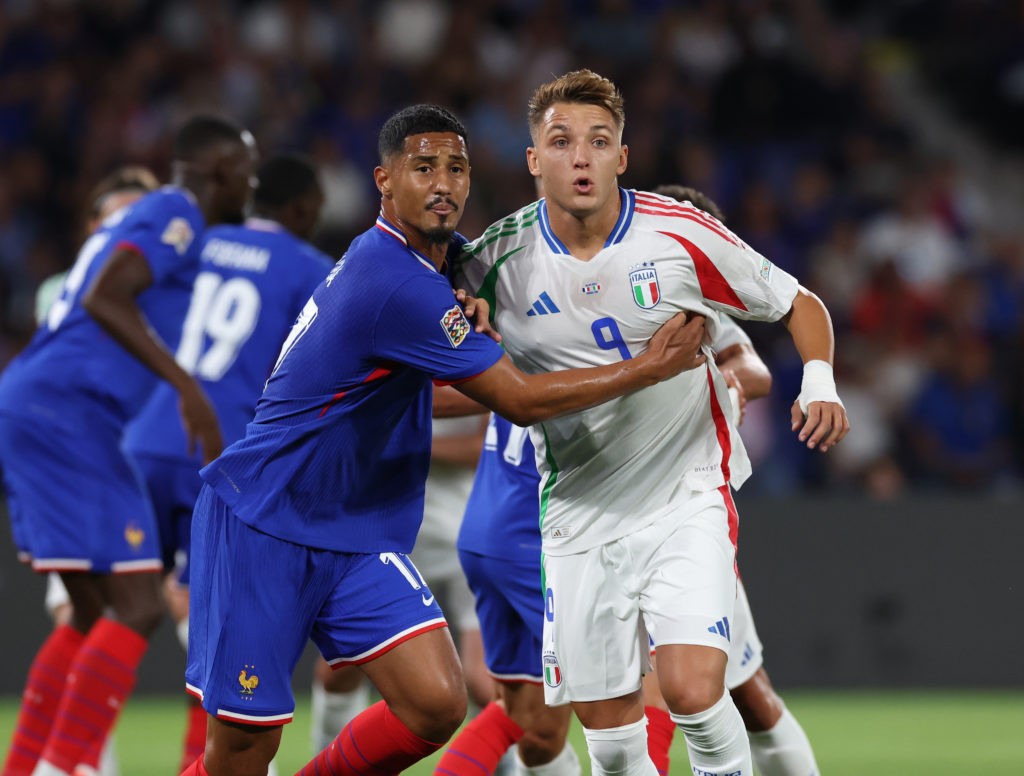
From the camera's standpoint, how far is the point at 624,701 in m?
4.56

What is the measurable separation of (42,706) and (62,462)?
0.96 metres

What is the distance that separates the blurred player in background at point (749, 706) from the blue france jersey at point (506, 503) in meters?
0.65

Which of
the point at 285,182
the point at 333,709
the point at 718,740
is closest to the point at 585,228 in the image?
the point at 718,740

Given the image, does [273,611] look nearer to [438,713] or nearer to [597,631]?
[438,713]

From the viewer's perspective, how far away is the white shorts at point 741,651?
5000 millimetres

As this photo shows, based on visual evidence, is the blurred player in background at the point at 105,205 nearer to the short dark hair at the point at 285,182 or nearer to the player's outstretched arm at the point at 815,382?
the short dark hair at the point at 285,182

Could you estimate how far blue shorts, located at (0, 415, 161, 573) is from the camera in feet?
19.3

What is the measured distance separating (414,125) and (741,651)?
6.64 feet

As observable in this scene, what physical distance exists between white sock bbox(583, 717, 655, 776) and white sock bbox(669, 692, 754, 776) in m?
0.16

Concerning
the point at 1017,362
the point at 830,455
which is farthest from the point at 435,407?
the point at 1017,362

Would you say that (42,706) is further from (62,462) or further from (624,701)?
(624,701)

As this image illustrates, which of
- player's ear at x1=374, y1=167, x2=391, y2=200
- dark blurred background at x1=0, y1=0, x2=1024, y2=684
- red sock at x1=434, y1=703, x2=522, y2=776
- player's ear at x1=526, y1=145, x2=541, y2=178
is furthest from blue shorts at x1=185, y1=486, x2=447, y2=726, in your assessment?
dark blurred background at x1=0, y1=0, x2=1024, y2=684

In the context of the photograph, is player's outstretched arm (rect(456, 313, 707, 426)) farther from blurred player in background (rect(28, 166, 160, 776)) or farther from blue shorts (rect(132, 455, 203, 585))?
blurred player in background (rect(28, 166, 160, 776))

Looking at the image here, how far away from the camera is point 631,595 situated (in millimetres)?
4578
